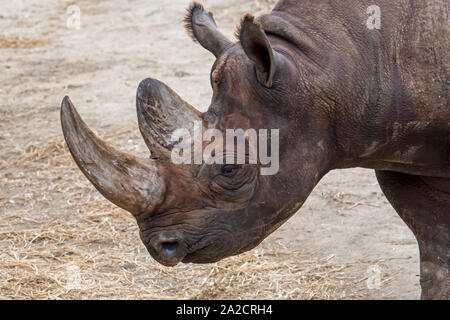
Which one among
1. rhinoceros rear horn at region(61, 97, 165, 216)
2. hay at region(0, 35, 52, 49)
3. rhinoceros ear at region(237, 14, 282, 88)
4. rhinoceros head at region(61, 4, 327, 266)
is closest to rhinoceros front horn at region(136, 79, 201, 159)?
rhinoceros head at region(61, 4, 327, 266)

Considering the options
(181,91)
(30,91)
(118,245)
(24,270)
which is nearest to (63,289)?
(24,270)

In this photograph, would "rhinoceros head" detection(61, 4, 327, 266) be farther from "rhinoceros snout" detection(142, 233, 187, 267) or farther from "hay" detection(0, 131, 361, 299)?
"hay" detection(0, 131, 361, 299)

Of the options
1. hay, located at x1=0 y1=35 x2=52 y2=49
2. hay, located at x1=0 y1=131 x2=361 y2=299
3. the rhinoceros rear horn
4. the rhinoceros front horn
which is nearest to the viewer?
the rhinoceros rear horn

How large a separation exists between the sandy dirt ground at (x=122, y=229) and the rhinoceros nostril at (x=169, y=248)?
1602mm

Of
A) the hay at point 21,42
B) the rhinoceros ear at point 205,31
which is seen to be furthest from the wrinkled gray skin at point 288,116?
the hay at point 21,42

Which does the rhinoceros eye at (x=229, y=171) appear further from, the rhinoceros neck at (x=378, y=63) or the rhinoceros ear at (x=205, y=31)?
the rhinoceros ear at (x=205, y=31)

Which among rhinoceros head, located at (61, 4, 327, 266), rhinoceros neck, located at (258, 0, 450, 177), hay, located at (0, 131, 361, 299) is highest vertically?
rhinoceros neck, located at (258, 0, 450, 177)

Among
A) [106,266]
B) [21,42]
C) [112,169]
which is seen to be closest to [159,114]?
[112,169]

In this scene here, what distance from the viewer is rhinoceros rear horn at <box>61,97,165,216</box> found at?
3.29m

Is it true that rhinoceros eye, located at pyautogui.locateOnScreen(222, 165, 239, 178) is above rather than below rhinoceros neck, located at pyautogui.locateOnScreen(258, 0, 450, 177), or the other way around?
below

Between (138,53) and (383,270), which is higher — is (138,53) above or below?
above

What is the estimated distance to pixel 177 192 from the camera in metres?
3.45
